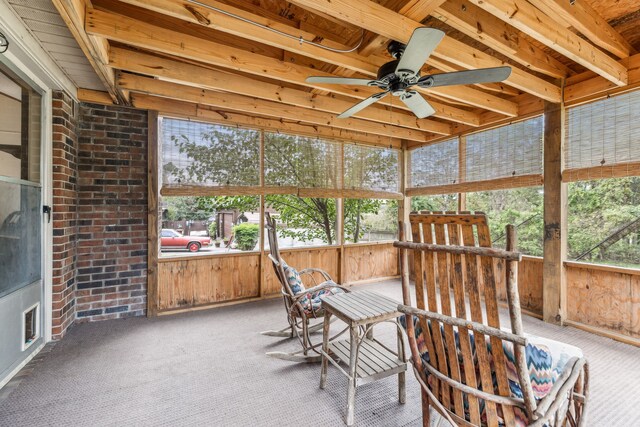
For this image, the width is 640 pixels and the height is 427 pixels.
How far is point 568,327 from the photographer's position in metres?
3.34

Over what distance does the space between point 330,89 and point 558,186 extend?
2.95m

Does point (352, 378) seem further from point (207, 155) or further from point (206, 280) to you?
point (207, 155)

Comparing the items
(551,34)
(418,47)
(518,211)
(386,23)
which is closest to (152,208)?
(386,23)

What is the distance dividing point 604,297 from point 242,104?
477 cm

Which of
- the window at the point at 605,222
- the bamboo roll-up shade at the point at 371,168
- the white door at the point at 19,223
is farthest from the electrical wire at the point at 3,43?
the window at the point at 605,222

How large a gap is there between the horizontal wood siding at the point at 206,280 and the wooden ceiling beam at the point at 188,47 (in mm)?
2537

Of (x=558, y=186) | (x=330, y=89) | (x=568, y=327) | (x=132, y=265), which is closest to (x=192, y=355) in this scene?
(x=132, y=265)

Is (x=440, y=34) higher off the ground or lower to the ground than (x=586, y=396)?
higher

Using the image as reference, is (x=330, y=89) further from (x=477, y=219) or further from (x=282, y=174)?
(x=477, y=219)

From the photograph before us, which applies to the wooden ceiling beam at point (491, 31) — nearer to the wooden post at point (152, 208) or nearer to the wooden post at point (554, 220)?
the wooden post at point (554, 220)

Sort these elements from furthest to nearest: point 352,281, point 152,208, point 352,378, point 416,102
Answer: point 352,281
point 152,208
point 416,102
point 352,378

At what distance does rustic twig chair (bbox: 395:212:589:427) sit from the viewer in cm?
110

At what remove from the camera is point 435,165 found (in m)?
5.03

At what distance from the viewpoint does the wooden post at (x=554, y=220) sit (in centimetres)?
340
